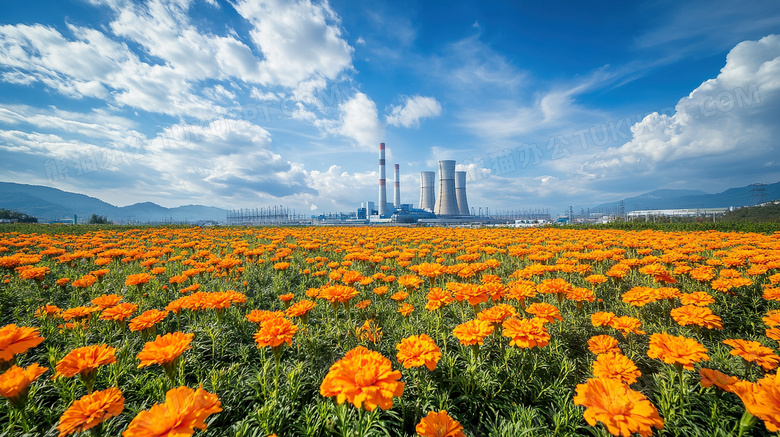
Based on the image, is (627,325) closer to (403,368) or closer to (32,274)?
(403,368)

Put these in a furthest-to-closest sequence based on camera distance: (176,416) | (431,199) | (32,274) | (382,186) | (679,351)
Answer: (382,186), (431,199), (32,274), (679,351), (176,416)

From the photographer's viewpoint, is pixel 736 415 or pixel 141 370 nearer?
pixel 736 415

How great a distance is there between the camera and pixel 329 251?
27.7ft

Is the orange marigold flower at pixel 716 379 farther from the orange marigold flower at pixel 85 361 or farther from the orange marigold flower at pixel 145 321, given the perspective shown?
the orange marigold flower at pixel 145 321

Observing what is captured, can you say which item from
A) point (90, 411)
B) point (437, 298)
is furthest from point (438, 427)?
point (90, 411)

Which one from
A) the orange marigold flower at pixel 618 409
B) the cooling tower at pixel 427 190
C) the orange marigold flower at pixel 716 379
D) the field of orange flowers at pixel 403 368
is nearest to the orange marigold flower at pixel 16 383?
the field of orange flowers at pixel 403 368

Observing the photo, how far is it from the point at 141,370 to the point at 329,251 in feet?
18.9

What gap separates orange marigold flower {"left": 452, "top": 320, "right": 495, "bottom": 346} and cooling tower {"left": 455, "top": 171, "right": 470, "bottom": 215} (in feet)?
243

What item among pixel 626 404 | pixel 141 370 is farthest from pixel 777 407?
pixel 141 370

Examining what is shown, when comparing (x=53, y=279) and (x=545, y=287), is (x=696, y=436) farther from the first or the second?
(x=53, y=279)

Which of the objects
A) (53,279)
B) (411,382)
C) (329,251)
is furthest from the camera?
(329,251)

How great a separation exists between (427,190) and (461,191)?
1197cm

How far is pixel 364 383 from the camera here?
4.72 ft

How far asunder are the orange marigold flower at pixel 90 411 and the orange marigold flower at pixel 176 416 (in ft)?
0.67
